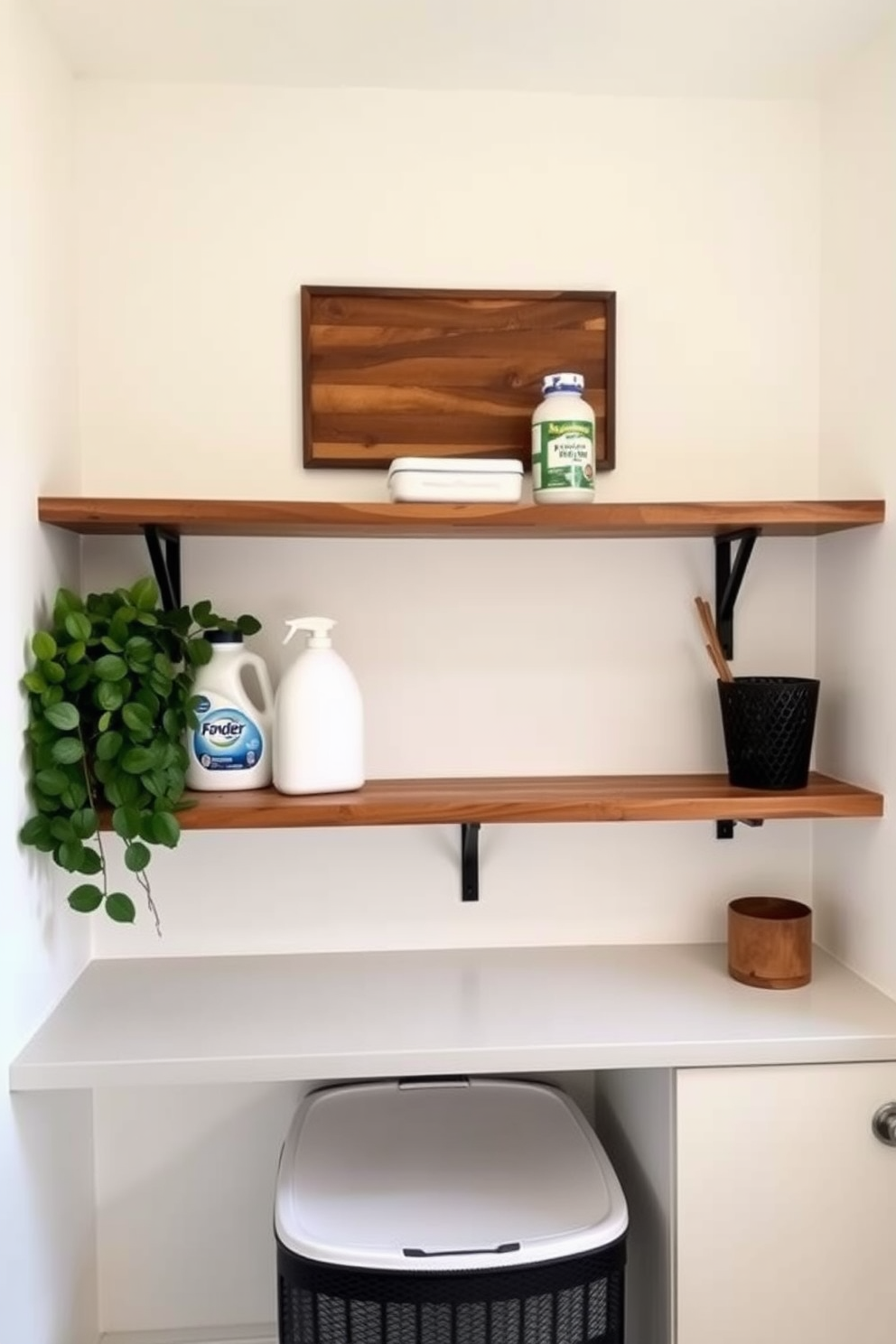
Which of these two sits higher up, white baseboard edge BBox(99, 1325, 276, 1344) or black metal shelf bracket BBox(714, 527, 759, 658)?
black metal shelf bracket BBox(714, 527, 759, 658)

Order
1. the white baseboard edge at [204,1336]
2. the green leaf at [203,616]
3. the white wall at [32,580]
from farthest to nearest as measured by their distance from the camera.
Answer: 1. the white baseboard edge at [204,1336]
2. the green leaf at [203,616]
3. the white wall at [32,580]

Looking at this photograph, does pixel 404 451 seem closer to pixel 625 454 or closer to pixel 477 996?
pixel 625 454

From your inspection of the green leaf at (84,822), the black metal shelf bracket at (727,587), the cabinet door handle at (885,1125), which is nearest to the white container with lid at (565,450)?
the black metal shelf bracket at (727,587)

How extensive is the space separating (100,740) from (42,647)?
138mm

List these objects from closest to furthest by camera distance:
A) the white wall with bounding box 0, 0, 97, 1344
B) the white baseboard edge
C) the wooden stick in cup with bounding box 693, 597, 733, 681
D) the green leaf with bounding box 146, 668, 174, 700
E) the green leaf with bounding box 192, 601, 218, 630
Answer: the white wall with bounding box 0, 0, 97, 1344 < the green leaf with bounding box 146, 668, 174, 700 < the green leaf with bounding box 192, 601, 218, 630 < the wooden stick in cup with bounding box 693, 597, 733, 681 < the white baseboard edge

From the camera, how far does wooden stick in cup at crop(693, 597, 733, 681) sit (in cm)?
154

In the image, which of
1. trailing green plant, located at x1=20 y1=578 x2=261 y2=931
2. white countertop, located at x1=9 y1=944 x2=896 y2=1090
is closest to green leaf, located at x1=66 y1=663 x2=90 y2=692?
trailing green plant, located at x1=20 y1=578 x2=261 y2=931

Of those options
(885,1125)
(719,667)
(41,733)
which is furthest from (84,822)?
(885,1125)

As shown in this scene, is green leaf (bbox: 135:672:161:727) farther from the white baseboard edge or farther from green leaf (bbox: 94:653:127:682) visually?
the white baseboard edge

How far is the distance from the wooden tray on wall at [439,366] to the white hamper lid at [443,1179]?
1.00 meters

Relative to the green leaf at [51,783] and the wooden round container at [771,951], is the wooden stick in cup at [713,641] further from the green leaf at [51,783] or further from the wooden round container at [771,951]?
the green leaf at [51,783]

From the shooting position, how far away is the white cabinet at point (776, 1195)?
1.32 meters

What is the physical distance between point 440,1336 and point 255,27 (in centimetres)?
173

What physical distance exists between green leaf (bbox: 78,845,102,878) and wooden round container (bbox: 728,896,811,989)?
0.91 m
